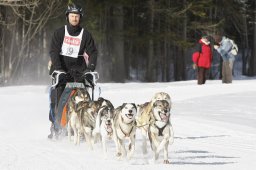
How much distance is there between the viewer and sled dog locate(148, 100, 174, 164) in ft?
26.5

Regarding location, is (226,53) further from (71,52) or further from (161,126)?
(161,126)

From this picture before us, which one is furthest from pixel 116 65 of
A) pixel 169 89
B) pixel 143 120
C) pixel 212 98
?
pixel 143 120

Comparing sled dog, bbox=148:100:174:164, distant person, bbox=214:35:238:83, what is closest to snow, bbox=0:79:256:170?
sled dog, bbox=148:100:174:164

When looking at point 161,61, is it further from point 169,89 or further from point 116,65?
point 169,89

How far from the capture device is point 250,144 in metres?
10.5

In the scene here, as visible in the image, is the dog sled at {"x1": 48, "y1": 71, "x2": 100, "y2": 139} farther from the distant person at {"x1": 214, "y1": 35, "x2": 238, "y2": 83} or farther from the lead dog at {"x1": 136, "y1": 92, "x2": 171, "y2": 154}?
the distant person at {"x1": 214, "y1": 35, "x2": 238, "y2": 83}

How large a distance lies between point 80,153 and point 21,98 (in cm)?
1173

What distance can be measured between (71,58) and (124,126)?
2.93 meters

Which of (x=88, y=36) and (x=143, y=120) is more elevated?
(x=88, y=36)

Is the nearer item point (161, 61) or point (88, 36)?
point (88, 36)

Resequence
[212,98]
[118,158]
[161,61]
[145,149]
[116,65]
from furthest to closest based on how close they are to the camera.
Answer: [161,61] → [116,65] → [212,98] → [145,149] → [118,158]

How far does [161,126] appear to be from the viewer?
26.6 feet

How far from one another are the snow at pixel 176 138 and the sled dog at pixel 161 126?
0.97 feet

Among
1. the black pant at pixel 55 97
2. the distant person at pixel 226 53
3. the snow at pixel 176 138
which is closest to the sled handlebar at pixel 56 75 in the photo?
the black pant at pixel 55 97
